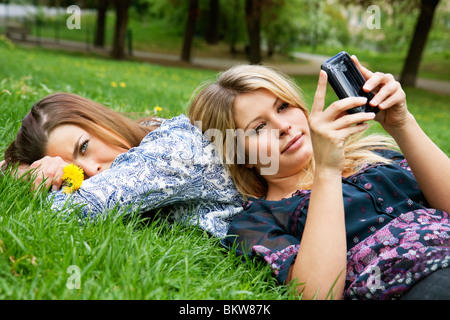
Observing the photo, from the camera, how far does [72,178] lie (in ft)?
6.78

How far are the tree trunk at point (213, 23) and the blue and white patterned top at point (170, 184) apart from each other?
24363 mm

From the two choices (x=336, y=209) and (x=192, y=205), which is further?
(x=192, y=205)

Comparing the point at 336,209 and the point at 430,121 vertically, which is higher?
the point at 336,209

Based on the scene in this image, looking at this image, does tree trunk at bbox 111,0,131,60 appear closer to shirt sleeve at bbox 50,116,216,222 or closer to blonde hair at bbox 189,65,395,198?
blonde hair at bbox 189,65,395,198

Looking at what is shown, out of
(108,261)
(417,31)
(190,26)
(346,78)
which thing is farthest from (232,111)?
(190,26)

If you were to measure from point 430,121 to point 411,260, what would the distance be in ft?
27.6

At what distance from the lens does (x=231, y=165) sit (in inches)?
93.7

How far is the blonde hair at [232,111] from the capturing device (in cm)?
229

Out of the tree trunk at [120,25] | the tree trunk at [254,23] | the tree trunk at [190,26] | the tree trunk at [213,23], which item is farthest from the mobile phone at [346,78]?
the tree trunk at [213,23]

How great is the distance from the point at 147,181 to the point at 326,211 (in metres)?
0.77

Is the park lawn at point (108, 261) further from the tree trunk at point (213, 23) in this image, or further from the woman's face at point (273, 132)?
the tree trunk at point (213, 23)

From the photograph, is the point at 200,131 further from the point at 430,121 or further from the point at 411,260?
the point at 430,121
